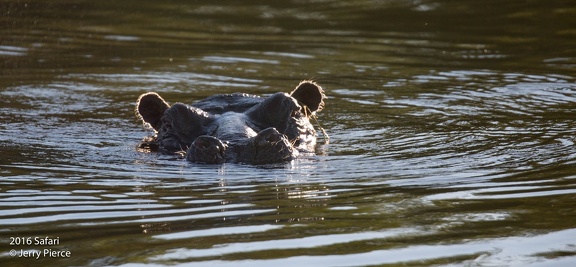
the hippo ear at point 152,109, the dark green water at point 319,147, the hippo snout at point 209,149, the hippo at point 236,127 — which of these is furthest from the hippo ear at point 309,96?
the hippo snout at point 209,149

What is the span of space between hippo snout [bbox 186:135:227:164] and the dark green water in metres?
0.17

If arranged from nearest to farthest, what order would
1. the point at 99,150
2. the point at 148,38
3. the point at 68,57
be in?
the point at 99,150 → the point at 68,57 → the point at 148,38

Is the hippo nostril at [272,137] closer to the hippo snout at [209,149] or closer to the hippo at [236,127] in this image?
the hippo at [236,127]

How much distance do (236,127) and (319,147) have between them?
3.59ft

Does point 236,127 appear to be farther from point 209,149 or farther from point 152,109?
point 152,109

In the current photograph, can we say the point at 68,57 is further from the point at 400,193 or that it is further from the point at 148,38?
the point at 400,193

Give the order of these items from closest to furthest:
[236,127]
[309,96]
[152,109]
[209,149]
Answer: [209,149], [236,127], [152,109], [309,96]

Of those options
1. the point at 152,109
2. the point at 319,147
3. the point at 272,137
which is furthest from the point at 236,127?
the point at 152,109

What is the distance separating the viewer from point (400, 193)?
Result: 7195 millimetres

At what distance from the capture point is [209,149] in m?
8.52

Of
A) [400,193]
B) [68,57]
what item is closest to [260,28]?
[68,57]

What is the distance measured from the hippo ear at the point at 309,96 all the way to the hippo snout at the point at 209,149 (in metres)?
2.27

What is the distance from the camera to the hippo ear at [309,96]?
425 inches

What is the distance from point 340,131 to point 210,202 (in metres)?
4.20
